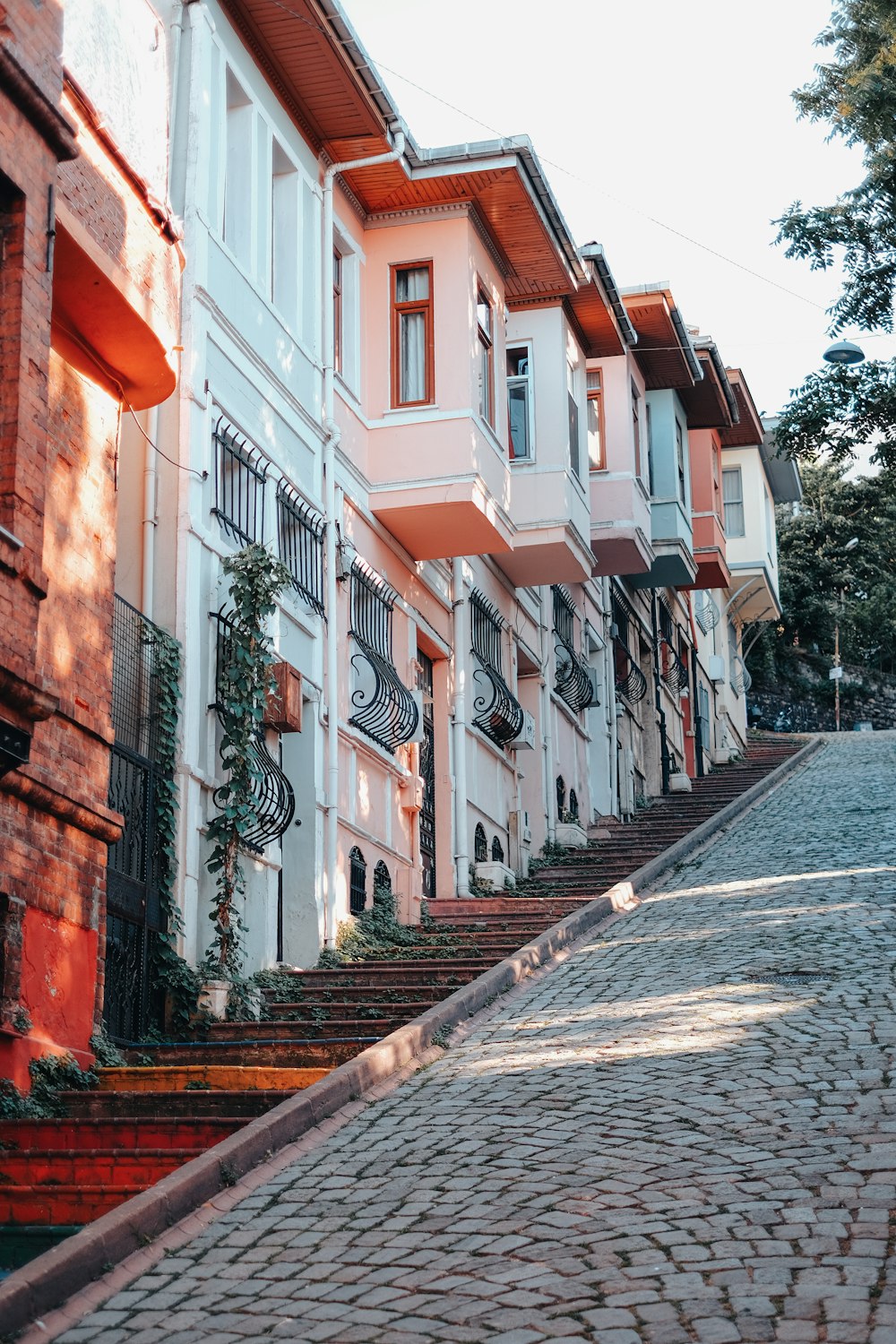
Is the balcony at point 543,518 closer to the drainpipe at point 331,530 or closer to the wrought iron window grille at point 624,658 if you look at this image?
the drainpipe at point 331,530

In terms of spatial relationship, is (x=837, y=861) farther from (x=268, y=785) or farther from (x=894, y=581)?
(x=894, y=581)

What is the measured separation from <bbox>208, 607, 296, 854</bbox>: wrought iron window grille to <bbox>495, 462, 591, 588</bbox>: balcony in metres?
7.82

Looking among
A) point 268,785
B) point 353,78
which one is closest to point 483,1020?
point 268,785

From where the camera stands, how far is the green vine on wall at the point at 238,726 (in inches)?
505

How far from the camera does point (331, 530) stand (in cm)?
1662

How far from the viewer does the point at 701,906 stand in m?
17.1

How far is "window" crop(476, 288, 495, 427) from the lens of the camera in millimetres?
19547

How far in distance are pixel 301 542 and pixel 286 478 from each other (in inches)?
25.2

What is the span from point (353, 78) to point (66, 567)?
7.21m

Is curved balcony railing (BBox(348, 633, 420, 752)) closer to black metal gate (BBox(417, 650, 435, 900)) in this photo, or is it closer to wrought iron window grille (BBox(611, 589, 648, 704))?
black metal gate (BBox(417, 650, 435, 900))

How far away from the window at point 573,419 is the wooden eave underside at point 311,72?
20.3 feet

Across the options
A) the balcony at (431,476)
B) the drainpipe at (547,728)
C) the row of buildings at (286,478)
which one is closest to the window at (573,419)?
the row of buildings at (286,478)

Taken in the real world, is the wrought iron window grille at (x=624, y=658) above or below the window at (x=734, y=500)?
below

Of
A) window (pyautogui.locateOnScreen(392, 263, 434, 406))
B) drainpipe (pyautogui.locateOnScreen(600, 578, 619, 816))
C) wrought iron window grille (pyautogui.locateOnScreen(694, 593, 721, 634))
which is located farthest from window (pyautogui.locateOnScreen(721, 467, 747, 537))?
window (pyautogui.locateOnScreen(392, 263, 434, 406))
